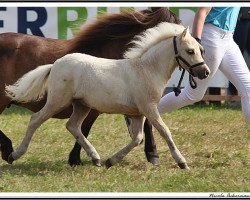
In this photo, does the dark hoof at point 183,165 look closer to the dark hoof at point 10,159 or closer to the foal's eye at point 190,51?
the foal's eye at point 190,51

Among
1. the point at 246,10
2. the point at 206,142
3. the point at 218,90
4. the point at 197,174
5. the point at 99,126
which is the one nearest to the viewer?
the point at 197,174

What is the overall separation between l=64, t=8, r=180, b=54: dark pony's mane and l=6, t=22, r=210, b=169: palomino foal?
575 mm

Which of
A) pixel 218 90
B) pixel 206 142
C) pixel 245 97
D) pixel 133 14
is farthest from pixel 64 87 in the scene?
pixel 218 90

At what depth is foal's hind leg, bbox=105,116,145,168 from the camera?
23.1 ft

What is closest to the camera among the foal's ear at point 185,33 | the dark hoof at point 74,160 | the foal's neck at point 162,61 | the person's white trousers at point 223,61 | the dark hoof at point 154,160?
the foal's ear at point 185,33

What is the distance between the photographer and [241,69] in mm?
7500

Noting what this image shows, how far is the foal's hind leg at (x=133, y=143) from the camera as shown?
7.03 meters

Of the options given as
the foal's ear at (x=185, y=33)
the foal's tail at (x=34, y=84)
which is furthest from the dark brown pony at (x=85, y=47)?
the foal's ear at (x=185, y=33)

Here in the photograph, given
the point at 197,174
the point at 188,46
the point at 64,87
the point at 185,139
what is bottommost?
the point at 185,139

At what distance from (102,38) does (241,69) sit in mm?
1316

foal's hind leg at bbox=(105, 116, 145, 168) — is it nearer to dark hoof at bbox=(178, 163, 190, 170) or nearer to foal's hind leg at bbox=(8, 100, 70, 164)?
dark hoof at bbox=(178, 163, 190, 170)

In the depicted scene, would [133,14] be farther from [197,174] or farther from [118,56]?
[197,174]

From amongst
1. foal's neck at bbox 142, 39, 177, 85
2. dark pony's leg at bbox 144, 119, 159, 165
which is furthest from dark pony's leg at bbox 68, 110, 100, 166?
foal's neck at bbox 142, 39, 177, 85

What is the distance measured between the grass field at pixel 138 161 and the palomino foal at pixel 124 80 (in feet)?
0.88
